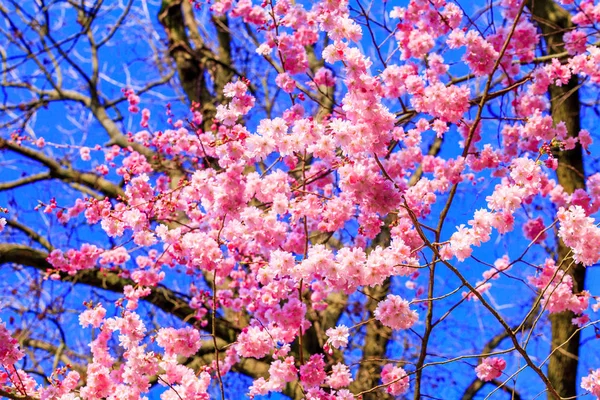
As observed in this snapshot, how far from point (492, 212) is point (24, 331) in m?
5.45

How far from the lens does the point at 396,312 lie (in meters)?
2.82

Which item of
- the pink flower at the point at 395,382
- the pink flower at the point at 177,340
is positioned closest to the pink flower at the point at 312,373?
the pink flower at the point at 395,382

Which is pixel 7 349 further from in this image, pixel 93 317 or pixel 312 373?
pixel 312 373

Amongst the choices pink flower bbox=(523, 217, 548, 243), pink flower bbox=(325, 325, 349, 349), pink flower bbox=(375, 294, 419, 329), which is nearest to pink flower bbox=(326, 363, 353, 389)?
pink flower bbox=(325, 325, 349, 349)

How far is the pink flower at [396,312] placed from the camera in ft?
9.21

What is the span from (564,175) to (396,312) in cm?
335

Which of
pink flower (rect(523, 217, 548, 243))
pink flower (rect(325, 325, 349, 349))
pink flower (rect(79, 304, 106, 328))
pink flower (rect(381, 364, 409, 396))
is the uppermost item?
pink flower (rect(523, 217, 548, 243))

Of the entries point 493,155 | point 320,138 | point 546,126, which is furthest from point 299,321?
point 546,126

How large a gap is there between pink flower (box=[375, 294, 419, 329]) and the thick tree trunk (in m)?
2.40

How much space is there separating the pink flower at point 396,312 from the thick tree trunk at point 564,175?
2.40 metres

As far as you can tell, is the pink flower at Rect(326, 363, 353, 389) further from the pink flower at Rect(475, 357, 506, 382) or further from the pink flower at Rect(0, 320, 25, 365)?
the pink flower at Rect(0, 320, 25, 365)

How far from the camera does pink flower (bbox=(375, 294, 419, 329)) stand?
281 cm

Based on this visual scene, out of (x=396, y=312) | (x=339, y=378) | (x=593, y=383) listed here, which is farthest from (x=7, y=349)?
(x=593, y=383)

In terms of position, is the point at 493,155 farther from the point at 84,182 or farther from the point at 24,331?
the point at 24,331
